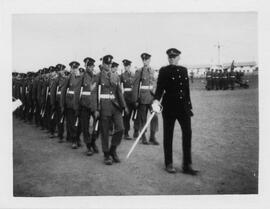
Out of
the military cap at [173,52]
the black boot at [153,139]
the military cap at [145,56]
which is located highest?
the military cap at [145,56]

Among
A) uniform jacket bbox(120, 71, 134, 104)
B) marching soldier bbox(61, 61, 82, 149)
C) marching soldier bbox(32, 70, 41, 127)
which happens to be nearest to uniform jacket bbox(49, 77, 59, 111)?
marching soldier bbox(61, 61, 82, 149)

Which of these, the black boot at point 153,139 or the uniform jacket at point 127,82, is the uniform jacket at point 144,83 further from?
the uniform jacket at point 127,82

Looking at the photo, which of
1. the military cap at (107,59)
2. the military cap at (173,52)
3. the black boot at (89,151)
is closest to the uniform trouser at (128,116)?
the black boot at (89,151)

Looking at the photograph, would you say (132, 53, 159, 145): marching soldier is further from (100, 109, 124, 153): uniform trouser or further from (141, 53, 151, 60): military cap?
(100, 109, 124, 153): uniform trouser

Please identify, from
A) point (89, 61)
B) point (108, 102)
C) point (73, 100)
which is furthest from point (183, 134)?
point (73, 100)

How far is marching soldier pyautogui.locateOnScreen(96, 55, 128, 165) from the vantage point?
420 centimetres

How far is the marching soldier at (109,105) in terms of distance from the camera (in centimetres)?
420

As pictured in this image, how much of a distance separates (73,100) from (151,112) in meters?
1.12

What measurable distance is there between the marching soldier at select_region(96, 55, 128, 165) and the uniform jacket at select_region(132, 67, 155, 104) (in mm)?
856

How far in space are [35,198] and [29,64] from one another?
1444mm

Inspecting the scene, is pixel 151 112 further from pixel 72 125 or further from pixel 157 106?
pixel 72 125

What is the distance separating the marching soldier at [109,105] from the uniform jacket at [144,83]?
86 cm

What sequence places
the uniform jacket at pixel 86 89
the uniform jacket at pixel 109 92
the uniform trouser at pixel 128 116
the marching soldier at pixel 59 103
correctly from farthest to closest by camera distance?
the uniform trouser at pixel 128 116, the marching soldier at pixel 59 103, the uniform jacket at pixel 86 89, the uniform jacket at pixel 109 92

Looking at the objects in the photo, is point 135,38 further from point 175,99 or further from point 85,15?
point 175,99
